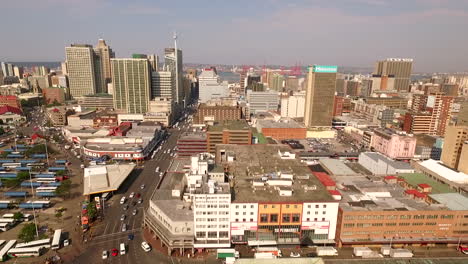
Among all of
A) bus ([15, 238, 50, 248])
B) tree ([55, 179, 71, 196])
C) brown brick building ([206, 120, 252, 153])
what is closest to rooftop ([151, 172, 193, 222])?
bus ([15, 238, 50, 248])

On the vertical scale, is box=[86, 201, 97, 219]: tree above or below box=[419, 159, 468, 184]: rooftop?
below

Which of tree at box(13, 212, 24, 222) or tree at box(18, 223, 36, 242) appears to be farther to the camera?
tree at box(13, 212, 24, 222)

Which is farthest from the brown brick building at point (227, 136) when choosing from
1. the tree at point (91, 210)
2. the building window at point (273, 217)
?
the building window at point (273, 217)

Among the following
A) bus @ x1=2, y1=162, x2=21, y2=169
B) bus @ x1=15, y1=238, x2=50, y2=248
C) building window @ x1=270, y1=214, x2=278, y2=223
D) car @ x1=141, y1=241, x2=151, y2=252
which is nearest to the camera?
bus @ x1=15, y1=238, x2=50, y2=248

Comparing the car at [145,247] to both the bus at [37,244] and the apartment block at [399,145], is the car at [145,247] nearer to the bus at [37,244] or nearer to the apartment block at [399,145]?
the bus at [37,244]

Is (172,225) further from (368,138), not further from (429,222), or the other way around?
(368,138)

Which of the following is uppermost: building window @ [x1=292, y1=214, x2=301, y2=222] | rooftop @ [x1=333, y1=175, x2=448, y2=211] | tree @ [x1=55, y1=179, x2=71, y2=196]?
rooftop @ [x1=333, y1=175, x2=448, y2=211]

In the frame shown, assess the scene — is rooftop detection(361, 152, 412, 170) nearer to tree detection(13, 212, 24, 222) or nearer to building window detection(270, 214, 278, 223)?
building window detection(270, 214, 278, 223)

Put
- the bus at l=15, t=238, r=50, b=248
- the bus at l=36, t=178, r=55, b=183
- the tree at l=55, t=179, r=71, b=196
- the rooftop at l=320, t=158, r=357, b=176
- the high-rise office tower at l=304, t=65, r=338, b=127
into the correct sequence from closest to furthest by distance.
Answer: the bus at l=15, t=238, r=50, b=248
the tree at l=55, t=179, r=71, b=196
the rooftop at l=320, t=158, r=357, b=176
the bus at l=36, t=178, r=55, b=183
the high-rise office tower at l=304, t=65, r=338, b=127
